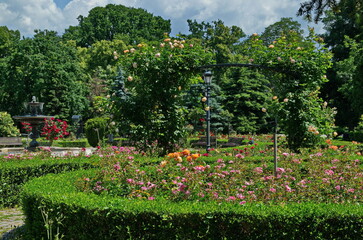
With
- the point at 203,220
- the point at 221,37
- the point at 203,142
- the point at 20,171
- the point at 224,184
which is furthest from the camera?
the point at 221,37

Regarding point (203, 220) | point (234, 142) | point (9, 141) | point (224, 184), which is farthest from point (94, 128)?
point (203, 220)

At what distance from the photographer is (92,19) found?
4550 centimetres

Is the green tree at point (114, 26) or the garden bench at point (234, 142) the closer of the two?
the garden bench at point (234, 142)

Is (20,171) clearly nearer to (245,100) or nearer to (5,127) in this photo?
(5,127)

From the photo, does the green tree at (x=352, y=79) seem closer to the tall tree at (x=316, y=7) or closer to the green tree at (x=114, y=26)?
the tall tree at (x=316, y=7)

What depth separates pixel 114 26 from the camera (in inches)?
1786

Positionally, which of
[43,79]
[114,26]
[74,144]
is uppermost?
[114,26]

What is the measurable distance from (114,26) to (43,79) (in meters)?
18.9

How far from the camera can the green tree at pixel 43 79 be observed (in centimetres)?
2856

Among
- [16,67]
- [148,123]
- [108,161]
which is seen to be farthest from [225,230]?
[16,67]

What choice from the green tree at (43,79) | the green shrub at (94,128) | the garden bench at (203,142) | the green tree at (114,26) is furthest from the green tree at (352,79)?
the green tree at (114,26)

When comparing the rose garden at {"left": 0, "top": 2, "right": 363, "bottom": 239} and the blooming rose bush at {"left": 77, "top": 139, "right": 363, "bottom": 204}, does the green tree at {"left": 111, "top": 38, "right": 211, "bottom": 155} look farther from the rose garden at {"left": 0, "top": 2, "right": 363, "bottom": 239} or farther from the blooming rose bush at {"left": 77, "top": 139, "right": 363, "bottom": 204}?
the blooming rose bush at {"left": 77, "top": 139, "right": 363, "bottom": 204}

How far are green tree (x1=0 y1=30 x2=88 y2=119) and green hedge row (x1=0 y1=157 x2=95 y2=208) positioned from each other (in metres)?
21.6

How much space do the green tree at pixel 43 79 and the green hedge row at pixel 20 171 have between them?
21621mm
